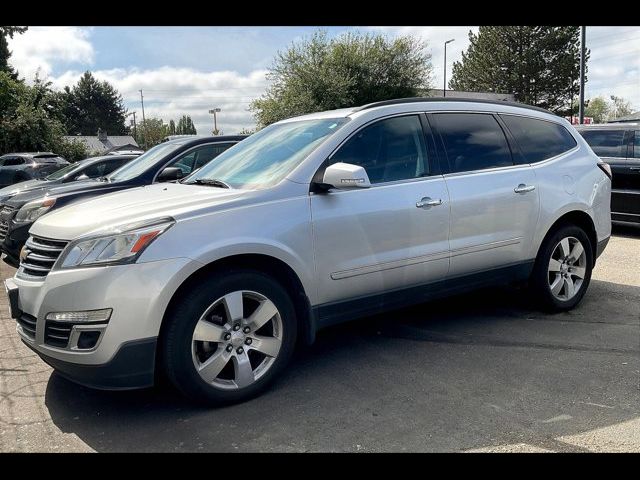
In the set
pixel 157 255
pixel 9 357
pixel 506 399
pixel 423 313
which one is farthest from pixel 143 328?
pixel 423 313

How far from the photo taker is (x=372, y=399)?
3320 millimetres

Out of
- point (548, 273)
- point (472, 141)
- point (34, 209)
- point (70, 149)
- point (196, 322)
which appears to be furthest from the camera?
point (70, 149)

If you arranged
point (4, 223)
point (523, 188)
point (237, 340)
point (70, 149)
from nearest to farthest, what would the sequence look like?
point (237, 340) → point (523, 188) → point (4, 223) → point (70, 149)

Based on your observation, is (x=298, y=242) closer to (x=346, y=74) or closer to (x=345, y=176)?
(x=345, y=176)

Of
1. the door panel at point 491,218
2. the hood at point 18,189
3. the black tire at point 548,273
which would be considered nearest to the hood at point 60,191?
the hood at point 18,189

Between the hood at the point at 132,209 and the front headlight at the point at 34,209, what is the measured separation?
8.50 ft

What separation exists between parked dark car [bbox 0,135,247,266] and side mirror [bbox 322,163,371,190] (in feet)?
8.51

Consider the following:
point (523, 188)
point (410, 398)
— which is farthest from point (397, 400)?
point (523, 188)

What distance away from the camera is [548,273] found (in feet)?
15.7

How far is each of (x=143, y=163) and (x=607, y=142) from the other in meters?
7.46

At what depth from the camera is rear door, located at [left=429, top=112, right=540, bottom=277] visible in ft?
13.5

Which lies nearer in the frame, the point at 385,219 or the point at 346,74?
the point at 385,219
